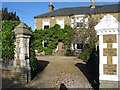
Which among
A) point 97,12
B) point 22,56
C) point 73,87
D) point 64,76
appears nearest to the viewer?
point 73,87

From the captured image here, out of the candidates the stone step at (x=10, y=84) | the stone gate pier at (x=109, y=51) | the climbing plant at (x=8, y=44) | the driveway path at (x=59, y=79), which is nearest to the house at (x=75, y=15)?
the driveway path at (x=59, y=79)

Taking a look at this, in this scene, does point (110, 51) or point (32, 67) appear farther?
point (32, 67)

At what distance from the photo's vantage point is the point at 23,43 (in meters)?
12.7

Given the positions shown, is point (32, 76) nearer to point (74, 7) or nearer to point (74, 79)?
point (74, 79)

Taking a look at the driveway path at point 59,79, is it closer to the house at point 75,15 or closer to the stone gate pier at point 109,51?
the stone gate pier at point 109,51

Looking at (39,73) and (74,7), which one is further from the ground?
(74,7)

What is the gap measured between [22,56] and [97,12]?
21242 mm

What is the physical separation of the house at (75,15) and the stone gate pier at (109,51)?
21268 mm

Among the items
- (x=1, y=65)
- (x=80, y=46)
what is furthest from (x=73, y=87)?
(x=80, y=46)

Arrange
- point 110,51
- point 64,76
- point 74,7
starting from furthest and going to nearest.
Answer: point 74,7
point 64,76
point 110,51

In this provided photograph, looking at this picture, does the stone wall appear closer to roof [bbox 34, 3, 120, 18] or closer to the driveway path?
roof [bbox 34, 3, 120, 18]

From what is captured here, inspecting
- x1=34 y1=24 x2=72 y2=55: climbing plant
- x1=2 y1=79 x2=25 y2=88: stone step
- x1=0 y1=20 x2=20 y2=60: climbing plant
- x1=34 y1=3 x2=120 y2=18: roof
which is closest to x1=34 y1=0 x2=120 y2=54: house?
x1=34 y1=3 x2=120 y2=18: roof

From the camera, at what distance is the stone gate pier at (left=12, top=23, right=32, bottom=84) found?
41.1 ft

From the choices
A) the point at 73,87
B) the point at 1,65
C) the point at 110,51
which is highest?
the point at 110,51
